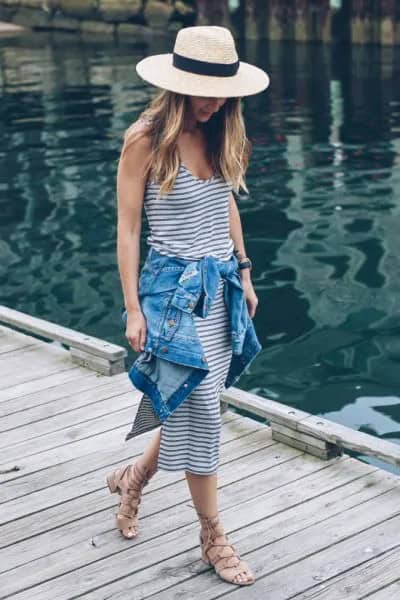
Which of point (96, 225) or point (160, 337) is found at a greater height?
point (160, 337)

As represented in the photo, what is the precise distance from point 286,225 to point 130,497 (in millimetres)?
8863

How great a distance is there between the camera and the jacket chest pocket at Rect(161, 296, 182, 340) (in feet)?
13.1

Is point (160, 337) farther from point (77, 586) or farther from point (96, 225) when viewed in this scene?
point (96, 225)

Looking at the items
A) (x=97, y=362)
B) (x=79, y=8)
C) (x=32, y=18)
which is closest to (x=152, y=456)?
(x=97, y=362)

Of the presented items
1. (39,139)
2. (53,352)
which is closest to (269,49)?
(39,139)

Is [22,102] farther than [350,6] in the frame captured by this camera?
No

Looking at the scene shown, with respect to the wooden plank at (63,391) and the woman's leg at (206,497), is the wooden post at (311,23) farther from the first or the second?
the woman's leg at (206,497)

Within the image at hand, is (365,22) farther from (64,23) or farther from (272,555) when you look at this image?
(272,555)

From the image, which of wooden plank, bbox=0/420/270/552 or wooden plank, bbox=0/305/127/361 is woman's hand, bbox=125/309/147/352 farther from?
wooden plank, bbox=0/305/127/361

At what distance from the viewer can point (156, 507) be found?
4793 millimetres

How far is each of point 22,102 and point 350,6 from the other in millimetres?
13674

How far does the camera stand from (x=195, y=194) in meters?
4.04

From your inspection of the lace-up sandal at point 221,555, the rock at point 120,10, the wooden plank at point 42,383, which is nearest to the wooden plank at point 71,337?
the wooden plank at point 42,383

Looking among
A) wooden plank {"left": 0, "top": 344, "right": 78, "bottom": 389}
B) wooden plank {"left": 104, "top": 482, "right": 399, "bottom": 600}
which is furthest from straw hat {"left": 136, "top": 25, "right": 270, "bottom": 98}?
wooden plank {"left": 0, "top": 344, "right": 78, "bottom": 389}
